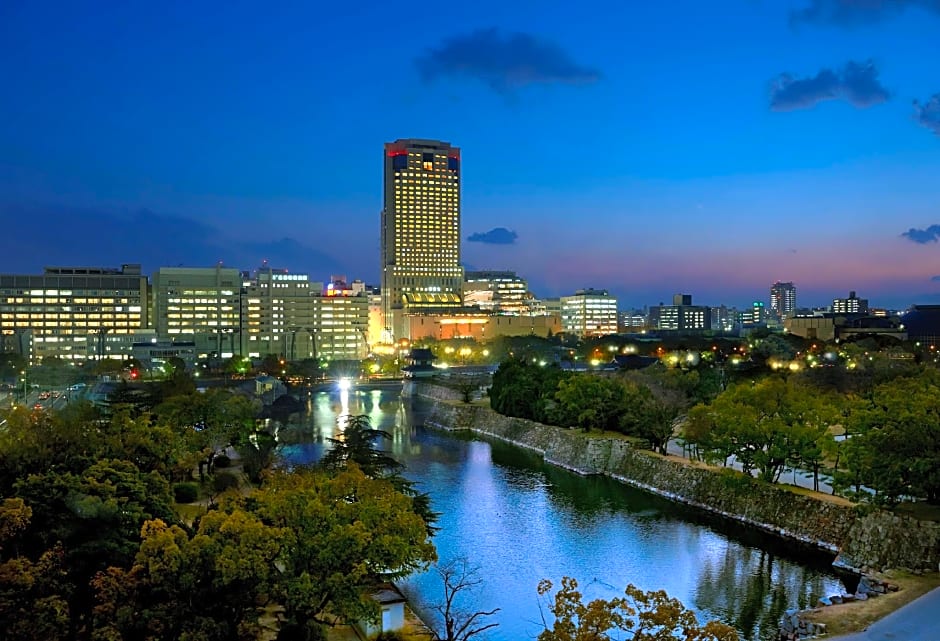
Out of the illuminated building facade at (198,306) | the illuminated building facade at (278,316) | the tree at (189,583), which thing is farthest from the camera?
the illuminated building facade at (278,316)

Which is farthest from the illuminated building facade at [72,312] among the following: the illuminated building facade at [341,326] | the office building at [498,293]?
the office building at [498,293]

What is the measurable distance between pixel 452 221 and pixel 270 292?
37603 mm

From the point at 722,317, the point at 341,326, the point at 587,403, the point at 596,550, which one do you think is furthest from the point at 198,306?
the point at 722,317

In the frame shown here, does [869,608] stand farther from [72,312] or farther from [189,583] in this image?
[72,312]

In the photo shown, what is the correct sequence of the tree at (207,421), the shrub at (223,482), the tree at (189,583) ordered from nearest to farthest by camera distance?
the tree at (189,583) < the shrub at (223,482) < the tree at (207,421)

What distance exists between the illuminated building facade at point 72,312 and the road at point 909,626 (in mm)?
70185

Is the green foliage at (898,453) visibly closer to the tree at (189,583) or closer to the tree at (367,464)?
the tree at (367,464)

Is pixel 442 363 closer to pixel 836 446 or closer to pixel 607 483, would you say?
pixel 607 483

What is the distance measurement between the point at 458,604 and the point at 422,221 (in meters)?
103

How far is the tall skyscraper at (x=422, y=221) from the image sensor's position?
114000 millimetres

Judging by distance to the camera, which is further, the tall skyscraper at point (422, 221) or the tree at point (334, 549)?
the tall skyscraper at point (422, 221)

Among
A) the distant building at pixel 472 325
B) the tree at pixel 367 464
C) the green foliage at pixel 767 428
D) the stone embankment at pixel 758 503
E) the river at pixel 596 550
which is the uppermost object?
the distant building at pixel 472 325

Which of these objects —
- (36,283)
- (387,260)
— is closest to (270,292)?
(36,283)

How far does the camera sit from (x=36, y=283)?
7712 cm
